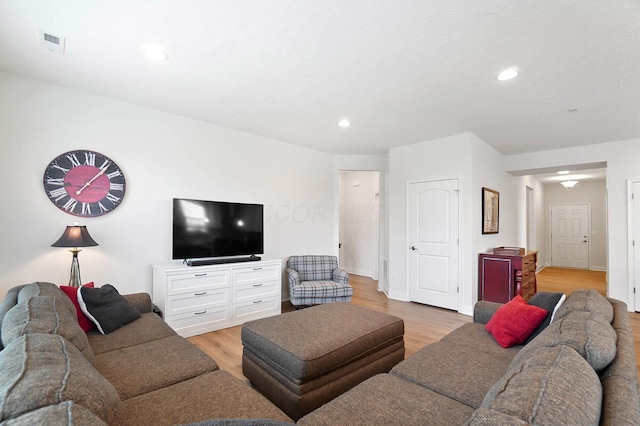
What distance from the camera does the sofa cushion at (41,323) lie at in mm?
1302

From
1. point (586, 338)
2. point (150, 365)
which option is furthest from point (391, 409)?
point (150, 365)

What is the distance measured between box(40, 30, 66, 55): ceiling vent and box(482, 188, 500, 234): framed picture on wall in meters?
5.07

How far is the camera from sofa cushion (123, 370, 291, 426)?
1276 millimetres

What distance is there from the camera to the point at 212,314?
138 inches

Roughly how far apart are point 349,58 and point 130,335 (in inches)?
105

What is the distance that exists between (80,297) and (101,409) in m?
1.81

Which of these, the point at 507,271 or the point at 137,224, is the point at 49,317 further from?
the point at 507,271

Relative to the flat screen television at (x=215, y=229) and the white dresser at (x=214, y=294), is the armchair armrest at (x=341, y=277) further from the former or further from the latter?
the flat screen television at (x=215, y=229)

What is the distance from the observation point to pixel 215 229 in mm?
3814

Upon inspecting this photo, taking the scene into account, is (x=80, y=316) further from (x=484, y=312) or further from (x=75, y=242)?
(x=484, y=312)

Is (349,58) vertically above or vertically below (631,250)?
above

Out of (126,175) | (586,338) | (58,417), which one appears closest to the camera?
(58,417)

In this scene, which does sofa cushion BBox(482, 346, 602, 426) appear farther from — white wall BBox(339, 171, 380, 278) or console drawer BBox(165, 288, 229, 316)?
white wall BBox(339, 171, 380, 278)

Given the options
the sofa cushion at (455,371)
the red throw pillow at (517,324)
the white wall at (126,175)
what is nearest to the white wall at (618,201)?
the red throw pillow at (517,324)
